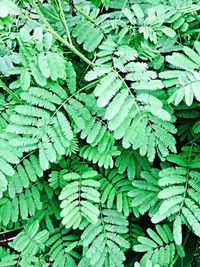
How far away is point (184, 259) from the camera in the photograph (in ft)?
5.87

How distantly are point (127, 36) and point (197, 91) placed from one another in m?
0.52

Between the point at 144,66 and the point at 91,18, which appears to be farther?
the point at 91,18

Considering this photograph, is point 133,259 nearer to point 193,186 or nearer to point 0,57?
point 193,186

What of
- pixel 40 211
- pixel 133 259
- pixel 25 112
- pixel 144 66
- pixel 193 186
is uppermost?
pixel 144 66

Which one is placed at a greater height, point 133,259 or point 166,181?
point 166,181

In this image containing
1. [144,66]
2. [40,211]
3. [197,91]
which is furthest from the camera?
[40,211]

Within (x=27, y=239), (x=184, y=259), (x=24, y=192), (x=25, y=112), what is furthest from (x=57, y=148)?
(x=184, y=259)

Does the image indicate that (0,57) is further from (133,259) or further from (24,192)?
(133,259)

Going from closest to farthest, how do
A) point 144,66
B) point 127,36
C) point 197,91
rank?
1. point 197,91
2. point 144,66
3. point 127,36

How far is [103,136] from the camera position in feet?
5.39

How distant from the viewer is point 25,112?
1.57 m

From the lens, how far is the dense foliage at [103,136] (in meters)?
1.53

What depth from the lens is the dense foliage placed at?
60.1 inches

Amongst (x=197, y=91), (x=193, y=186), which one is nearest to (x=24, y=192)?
(x=193, y=186)
